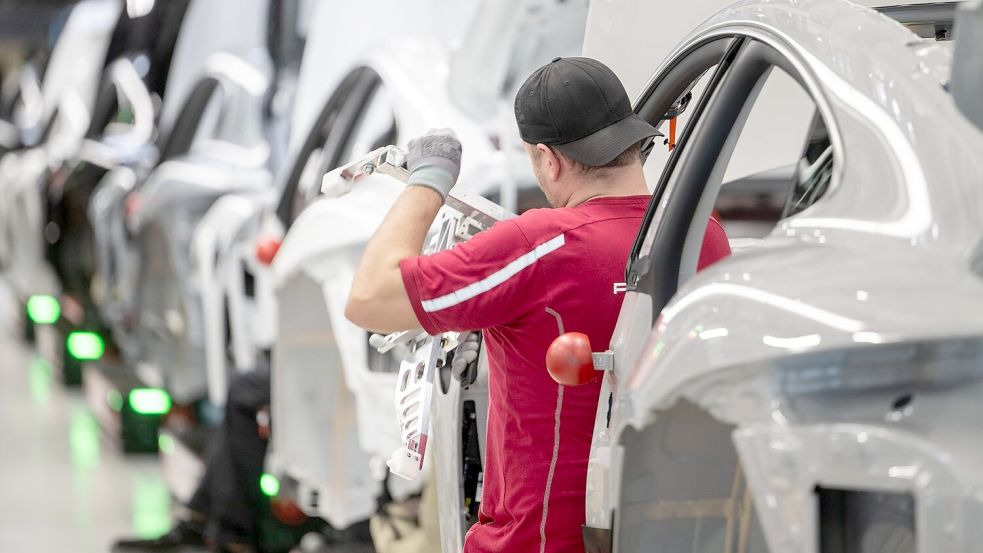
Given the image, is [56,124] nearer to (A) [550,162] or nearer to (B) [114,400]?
(B) [114,400]

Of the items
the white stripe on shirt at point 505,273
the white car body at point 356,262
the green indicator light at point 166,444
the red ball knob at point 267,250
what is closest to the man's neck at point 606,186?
the white stripe on shirt at point 505,273

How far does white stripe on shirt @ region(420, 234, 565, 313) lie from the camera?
2.21 m

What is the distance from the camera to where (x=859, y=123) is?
1.80 meters

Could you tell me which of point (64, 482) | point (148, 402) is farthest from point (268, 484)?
point (148, 402)

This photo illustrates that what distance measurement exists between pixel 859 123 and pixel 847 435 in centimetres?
47

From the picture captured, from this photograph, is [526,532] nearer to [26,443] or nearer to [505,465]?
[505,465]

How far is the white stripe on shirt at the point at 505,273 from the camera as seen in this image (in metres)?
2.21

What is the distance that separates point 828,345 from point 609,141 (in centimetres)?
83

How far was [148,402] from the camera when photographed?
25.7 ft

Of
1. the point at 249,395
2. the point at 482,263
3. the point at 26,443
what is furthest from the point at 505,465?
the point at 26,443

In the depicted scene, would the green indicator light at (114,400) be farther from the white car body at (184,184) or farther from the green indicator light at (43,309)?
the green indicator light at (43,309)

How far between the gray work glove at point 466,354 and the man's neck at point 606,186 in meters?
0.47

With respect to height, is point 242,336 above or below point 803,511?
below

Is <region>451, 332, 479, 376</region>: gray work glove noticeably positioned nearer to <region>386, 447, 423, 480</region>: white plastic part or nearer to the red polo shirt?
<region>386, 447, 423, 480</region>: white plastic part
